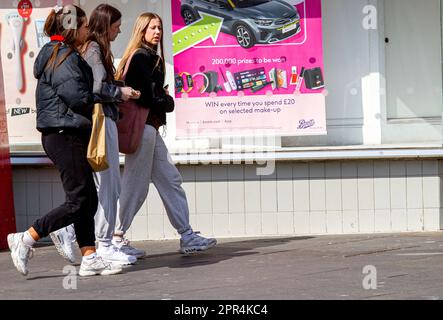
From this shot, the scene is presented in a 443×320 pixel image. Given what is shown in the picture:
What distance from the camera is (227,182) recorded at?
10.3 meters

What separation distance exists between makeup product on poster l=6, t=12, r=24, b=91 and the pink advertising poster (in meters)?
1.53

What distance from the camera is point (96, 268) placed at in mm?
7863

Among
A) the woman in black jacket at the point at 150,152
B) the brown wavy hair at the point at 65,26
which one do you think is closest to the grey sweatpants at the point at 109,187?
the woman in black jacket at the point at 150,152

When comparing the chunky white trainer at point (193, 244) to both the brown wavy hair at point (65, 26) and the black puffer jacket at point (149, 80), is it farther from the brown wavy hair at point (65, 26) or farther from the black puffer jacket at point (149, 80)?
the brown wavy hair at point (65, 26)

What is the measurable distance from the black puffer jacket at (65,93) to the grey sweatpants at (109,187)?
364 millimetres

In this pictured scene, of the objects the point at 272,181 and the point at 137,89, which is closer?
the point at 137,89

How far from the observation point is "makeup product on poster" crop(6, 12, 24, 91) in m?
10.5

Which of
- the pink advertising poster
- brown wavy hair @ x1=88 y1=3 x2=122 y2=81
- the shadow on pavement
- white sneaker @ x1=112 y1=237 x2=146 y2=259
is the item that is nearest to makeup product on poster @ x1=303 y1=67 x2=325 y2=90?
the pink advertising poster

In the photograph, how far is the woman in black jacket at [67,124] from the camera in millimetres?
7613

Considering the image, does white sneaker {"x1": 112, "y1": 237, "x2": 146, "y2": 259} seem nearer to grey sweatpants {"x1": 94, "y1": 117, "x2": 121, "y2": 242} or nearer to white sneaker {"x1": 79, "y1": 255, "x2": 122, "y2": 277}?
grey sweatpants {"x1": 94, "y1": 117, "x2": 121, "y2": 242}

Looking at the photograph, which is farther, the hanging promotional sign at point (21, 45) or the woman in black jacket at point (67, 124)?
the hanging promotional sign at point (21, 45)
